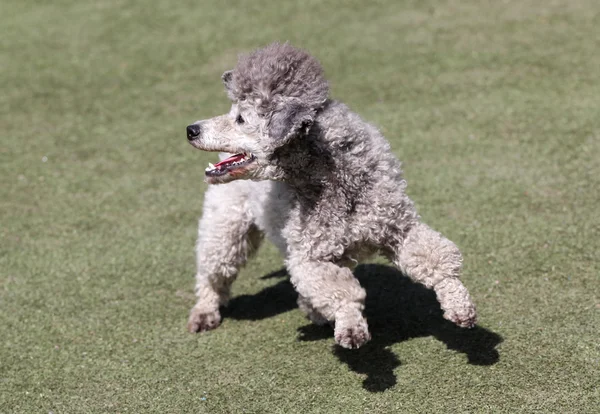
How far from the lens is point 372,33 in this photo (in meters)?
9.43

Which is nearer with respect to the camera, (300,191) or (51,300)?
(300,191)

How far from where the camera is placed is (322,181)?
3902 mm

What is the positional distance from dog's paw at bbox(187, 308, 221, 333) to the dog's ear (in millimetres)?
1583

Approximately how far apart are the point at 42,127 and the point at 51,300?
11.5 ft

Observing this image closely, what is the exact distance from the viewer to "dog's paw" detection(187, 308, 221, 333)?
4.79m

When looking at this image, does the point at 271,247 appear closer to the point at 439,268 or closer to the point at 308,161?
the point at 308,161

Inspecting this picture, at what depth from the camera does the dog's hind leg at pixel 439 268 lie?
12.3 ft

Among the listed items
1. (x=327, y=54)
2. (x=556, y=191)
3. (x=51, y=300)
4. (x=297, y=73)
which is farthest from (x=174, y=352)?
(x=327, y=54)

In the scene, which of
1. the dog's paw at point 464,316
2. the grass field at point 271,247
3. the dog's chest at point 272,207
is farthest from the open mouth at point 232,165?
the dog's paw at point 464,316

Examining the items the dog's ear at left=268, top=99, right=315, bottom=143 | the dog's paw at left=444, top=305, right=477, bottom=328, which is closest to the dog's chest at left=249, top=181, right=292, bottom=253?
the dog's ear at left=268, top=99, right=315, bottom=143

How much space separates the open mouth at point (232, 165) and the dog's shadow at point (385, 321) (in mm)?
1232

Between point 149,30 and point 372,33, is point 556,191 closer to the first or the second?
point 372,33

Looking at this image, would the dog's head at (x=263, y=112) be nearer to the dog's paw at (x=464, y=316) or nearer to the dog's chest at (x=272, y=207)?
the dog's chest at (x=272, y=207)

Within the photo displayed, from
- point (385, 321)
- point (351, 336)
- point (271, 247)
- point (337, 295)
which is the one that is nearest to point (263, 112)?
point (337, 295)
